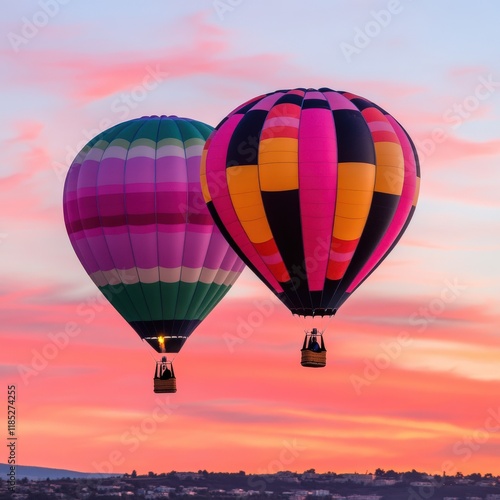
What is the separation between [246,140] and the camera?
46281 mm

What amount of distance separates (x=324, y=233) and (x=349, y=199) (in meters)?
1.19

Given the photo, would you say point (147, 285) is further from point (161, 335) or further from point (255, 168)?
point (255, 168)

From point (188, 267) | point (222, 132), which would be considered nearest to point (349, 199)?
point (222, 132)

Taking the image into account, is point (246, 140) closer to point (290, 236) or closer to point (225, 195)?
point (225, 195)

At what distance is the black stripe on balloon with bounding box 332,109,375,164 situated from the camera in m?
45.8

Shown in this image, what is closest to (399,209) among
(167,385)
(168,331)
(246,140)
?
(246,140)

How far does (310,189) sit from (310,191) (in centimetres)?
6

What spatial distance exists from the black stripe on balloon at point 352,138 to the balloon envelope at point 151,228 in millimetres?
7106

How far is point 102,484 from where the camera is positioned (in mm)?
137125

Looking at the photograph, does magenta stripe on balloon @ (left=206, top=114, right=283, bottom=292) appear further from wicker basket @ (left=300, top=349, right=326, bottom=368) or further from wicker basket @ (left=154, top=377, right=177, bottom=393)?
wicker basket @ (left=154, top=377, right=177, bottom=393)

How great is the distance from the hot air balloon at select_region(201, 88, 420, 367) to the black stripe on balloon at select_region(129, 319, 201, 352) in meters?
5.94

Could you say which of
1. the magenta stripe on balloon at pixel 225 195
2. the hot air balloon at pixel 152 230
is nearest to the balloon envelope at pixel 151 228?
the hot air balloon at pixel 152 230

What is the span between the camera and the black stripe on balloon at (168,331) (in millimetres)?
52562

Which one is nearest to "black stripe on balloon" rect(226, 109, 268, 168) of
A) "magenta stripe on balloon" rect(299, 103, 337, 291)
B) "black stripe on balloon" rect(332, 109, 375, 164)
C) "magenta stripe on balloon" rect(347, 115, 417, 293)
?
"magenta stripe on balloon" rect(299, 103, 337, 291)
